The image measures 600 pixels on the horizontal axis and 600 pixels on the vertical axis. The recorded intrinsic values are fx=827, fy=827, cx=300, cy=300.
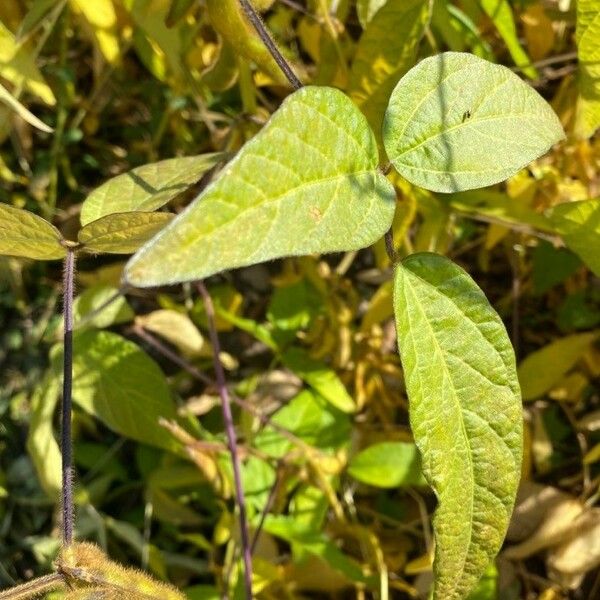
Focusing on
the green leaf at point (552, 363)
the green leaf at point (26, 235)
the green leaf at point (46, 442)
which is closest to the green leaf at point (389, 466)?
the green leaf at point (552, 363)

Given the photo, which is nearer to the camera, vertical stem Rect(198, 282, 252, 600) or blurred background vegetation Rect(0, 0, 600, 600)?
vertical stem Rect(198, 282, 252, 600)

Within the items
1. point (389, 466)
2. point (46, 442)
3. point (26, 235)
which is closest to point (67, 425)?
point (26, 235)

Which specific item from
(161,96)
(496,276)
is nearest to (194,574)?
(496,276)

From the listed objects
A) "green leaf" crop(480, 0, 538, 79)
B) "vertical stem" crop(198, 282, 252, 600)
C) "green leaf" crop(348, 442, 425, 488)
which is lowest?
"green leaf" crop(348, 442, 425, 488)

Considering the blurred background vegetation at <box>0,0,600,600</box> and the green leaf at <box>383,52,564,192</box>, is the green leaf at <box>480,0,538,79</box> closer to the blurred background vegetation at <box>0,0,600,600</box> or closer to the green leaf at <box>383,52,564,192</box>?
the blurred background vegetation at <box>0,0,600,600</box>

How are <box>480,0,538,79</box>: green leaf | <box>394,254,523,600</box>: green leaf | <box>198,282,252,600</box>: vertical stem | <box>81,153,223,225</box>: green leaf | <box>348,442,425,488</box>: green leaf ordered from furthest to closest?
1. <box>348,442,425,488</box>: green leaf
2. <box>480,0,538,79</box>: green leaf
3. <box>198,282,252,600</box>: vertical stem
4. <box>81,153,223,225</box>: green leaf
5. <box>394,254,523,600</box>: green leaf

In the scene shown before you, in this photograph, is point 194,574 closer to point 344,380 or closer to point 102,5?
point 344,380

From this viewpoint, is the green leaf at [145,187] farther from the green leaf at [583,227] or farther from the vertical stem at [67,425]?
the green leaf at [583,227]

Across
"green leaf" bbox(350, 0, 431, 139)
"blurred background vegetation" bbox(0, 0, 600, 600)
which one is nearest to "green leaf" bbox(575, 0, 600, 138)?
"blurred background vegetation" bbox(0, 0, 600, 600)

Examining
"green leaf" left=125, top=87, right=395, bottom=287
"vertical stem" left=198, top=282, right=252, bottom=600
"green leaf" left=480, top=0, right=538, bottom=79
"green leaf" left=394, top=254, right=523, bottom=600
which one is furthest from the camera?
"green leaf" left=480, top=0, right=538, bottom=79
